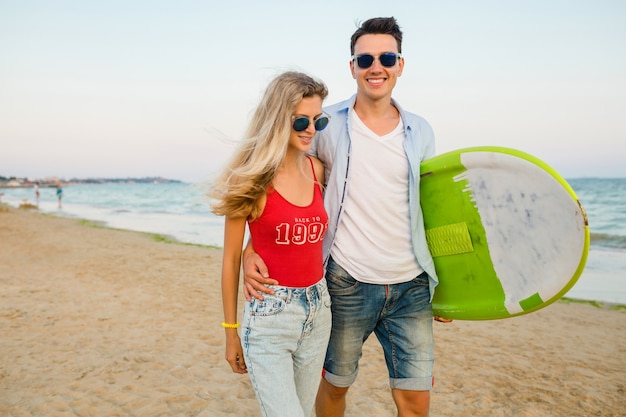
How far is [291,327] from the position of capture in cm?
185

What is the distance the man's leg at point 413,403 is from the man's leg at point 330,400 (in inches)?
11.7

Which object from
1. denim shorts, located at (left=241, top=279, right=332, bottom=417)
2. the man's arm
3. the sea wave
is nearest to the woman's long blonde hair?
the man's arm

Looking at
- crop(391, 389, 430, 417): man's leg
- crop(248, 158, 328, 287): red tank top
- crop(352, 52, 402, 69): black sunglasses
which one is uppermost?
crop(352, 52, 402, 69): black sunglasses

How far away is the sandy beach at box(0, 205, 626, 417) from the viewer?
3.70 m

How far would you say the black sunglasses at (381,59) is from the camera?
2328 mm

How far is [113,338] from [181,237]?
36.5ft

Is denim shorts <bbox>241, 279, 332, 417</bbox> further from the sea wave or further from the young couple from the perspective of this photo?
the sea wave

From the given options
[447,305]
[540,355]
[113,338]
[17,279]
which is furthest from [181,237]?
[447,305]

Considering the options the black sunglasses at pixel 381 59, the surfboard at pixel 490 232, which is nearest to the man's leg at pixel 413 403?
the surfboard at pixel 490 232

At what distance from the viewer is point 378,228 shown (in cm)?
231

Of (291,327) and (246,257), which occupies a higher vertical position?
(246,257)

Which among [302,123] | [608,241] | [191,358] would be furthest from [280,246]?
[608,241]

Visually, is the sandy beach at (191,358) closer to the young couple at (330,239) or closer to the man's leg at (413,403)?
the man's leg at (413,403)

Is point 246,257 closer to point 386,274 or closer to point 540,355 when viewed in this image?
point 386,274
